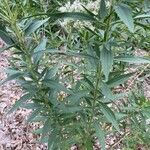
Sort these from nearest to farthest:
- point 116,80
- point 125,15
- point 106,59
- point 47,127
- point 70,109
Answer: point 125,15 < point 106,59 < point 116,80 < point 70,109 < point 47,127

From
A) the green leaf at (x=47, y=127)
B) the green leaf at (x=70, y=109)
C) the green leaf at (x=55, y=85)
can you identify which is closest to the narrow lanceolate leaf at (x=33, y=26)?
the green leaf at (x=55, y=85)

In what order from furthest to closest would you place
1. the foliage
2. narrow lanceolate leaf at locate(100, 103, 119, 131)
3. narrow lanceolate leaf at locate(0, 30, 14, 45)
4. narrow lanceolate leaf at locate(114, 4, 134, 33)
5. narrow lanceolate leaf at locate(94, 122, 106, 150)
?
1. narrow lanceolate leaf at locate(94, 122, 106, 150)
2. narrow lanceolate leaf at locate(100, 103, 119, 131)
3. narrow lanceolate leaf at locate(0, 30, 14, 45)
4. the foliage
5. narrow lanceolate leaf at locate(114, 4, 134, 33)

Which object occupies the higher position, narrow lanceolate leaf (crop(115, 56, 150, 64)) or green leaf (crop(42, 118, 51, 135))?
narrow lanceolate leaf (crop(115, 56, 150, 64))

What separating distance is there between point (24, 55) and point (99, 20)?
558 mm

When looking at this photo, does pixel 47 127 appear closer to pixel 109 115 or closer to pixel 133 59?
pixel 109 115

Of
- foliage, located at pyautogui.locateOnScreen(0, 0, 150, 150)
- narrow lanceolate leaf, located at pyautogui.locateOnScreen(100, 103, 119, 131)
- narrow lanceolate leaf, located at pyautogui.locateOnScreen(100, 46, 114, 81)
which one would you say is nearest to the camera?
narrow lanceolate leaf, located at pyautogui.locateOnScreen(100, 46, 114, 81)

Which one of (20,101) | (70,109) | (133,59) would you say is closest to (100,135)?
(70,109)

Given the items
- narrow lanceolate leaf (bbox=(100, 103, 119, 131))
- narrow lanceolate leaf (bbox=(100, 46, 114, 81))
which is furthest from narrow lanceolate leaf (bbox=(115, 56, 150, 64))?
narrow lanceolate leaf (bbox=(100, 103, 119, 131))

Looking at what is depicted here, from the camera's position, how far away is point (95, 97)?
87.7 inches

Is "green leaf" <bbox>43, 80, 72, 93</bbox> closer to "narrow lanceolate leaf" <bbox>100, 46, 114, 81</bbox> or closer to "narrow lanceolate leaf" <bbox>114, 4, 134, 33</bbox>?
"narrow lanceolate leaf" <bbox>100, 46, 114, 81</bbox>

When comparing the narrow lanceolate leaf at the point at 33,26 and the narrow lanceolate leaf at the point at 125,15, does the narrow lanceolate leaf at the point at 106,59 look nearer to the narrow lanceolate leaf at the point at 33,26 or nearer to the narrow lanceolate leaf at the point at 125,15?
the narrow lanceolate leaf at the point at 125,15

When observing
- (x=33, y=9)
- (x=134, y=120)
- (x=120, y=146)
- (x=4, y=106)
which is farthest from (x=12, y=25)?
(x=33, y=9)

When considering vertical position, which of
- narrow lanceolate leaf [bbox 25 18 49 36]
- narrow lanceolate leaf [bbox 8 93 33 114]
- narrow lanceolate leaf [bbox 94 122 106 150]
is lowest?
narrow lanceolate leaf [bbox 94 122 106 150]

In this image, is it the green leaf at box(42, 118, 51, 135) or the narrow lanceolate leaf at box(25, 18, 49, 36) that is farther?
the green leaf at box(42, 118, 51, 135)
